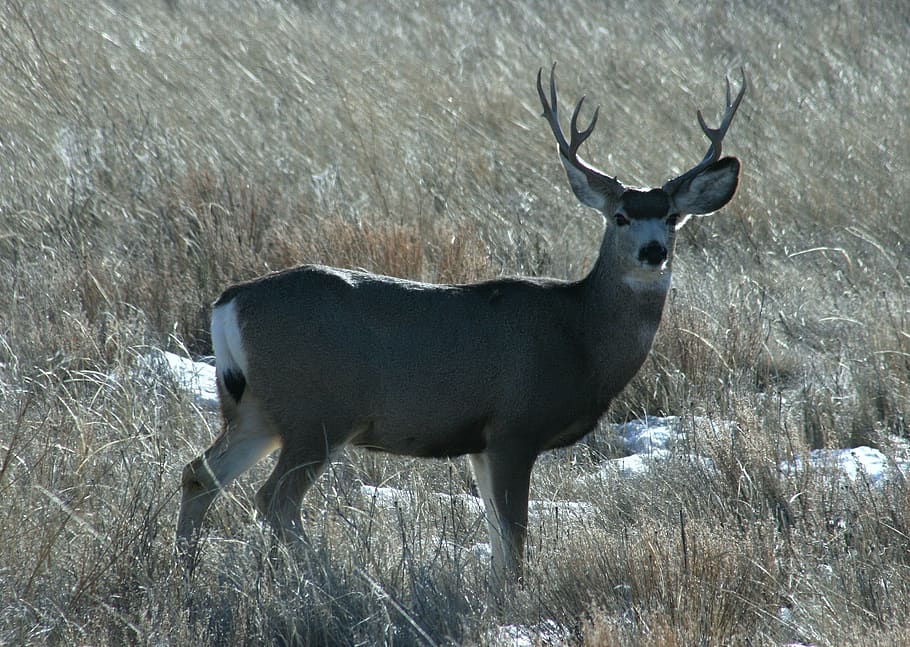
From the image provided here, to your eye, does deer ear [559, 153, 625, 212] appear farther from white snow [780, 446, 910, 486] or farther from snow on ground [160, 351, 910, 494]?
white snow [780, 446, 910, 486]

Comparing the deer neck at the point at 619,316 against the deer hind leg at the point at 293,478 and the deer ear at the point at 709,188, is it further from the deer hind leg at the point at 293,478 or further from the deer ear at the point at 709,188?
the deer hind leg at the point at 293,478

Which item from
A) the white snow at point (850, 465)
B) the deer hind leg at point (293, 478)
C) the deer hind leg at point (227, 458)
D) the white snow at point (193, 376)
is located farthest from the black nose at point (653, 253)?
the white snow at point (193, 376)

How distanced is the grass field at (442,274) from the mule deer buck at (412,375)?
180 millimetres

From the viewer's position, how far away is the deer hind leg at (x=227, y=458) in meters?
4.35

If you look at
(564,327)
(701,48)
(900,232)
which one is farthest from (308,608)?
(701,48)

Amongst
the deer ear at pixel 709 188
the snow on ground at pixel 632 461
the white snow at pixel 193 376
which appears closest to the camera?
the snow on ground at pixel 632 461

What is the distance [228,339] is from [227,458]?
0.42 metres

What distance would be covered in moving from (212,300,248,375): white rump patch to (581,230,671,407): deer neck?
126 cm

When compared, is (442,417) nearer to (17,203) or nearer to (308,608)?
(308,608)

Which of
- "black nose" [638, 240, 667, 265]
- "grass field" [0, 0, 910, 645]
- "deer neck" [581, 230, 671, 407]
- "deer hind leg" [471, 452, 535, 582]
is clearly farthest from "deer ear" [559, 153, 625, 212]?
"deer hind leg" [471, 452, 535, 582]

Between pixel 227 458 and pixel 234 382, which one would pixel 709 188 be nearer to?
pixel 234 382

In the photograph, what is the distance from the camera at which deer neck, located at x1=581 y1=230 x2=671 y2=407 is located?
462 centimetres

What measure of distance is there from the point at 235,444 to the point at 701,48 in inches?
360

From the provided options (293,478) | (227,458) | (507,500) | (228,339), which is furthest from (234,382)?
(507,500)
